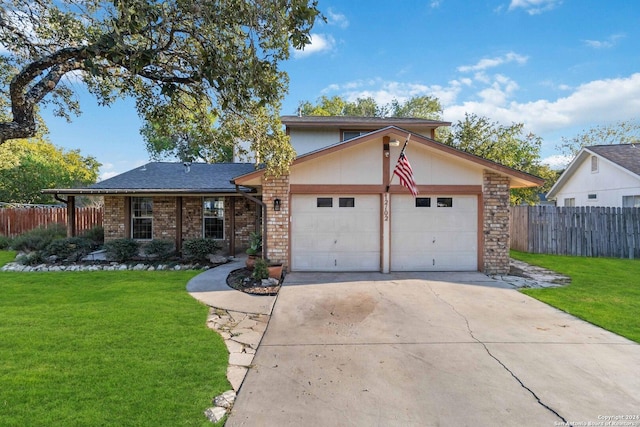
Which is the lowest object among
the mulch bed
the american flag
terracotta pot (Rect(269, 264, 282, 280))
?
the mulch bed

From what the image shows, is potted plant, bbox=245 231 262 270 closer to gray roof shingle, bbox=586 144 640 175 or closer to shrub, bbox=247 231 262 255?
shrub, bbox=247 231 262 255

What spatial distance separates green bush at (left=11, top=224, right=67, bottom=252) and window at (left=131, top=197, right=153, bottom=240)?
9.94 ft

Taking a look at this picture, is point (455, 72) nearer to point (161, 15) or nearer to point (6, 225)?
point (161, 15)

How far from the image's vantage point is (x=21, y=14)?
16.4ft

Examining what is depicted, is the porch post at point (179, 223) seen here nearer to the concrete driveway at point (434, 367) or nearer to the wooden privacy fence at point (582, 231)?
the concrete driveway at point (434, 367)

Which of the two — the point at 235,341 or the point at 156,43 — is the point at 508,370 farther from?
the point at 156,43

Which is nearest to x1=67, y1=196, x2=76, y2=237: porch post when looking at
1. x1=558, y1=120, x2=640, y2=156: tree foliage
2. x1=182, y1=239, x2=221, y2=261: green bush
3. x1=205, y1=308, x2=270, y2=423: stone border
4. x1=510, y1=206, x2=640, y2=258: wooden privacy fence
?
x1=182, y1=239, x2=221, y2=261: green bush

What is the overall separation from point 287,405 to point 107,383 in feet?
6.30

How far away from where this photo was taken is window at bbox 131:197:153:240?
1252cm

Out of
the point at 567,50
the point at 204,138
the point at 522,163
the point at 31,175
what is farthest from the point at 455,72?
the point at 31,175

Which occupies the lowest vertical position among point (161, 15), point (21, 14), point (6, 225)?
point (6, 225)

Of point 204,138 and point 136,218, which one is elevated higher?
point 204,138

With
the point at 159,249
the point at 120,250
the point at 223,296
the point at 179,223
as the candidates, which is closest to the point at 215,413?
the point at 223,296

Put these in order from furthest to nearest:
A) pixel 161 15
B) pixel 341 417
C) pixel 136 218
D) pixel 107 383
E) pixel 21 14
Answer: pixel 136 218, pixel 21 14, pixel 161 15, pixel 107 383, pixel 341 417
